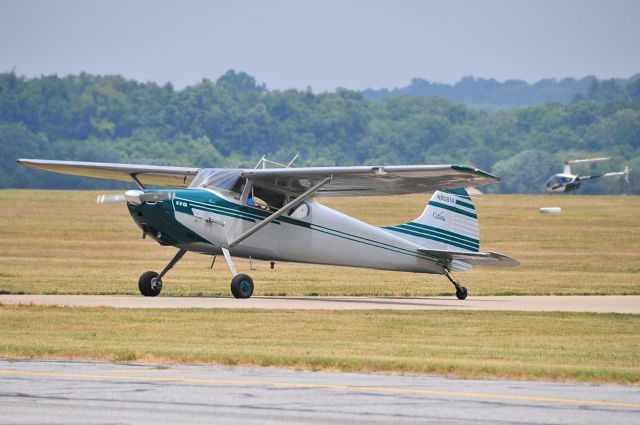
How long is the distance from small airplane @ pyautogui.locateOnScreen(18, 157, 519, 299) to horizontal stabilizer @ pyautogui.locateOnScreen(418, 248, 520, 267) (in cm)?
2

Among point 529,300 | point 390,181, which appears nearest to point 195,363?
point 390,181

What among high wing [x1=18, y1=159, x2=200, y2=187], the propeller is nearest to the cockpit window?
high wing [x1=18, y1=159, x2=200, y2=187]

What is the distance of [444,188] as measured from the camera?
78.7ft

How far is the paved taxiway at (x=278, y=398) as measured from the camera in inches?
439

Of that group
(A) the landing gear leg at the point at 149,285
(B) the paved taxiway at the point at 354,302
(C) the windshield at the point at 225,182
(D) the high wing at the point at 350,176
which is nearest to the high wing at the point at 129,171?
(D) the high wing at the point at 350,176

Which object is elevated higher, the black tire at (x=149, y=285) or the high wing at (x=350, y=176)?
the high wing at (x=350, y=176)

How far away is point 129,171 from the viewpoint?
26.1 metres

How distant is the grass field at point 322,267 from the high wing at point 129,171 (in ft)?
6.86

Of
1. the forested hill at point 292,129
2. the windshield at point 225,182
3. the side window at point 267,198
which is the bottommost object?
the side window at point 267,198

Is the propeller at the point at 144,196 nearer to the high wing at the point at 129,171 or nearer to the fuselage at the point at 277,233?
the fuselage at the point at 277,233

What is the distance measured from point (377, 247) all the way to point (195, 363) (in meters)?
11.3

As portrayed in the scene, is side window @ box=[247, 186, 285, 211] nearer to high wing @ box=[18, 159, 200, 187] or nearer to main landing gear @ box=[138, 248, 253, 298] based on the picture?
main landing gear @ box=[138, 248, 253, 298]

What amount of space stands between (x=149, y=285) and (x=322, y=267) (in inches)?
462

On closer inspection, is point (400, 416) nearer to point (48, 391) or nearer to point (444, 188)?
point (48, 391)
